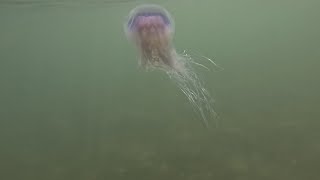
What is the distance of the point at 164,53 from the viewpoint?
219cm

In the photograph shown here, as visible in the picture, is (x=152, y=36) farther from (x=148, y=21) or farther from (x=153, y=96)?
(x=153, y=96)

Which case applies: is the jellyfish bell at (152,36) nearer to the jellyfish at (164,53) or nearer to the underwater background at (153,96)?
the jellyfish at (164,53)

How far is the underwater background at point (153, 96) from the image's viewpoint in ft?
7.68

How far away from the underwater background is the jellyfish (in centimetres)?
5

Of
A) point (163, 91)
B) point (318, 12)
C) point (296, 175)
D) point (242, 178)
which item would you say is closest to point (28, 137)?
point (163, 91)

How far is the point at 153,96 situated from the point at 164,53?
1.03 ft

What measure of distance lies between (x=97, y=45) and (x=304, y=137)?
1119 mm

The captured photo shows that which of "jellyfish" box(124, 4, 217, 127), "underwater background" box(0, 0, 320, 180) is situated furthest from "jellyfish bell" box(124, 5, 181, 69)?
"underwater background" box(0, 0, 320, 180)

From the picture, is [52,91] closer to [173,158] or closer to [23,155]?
[23,155]

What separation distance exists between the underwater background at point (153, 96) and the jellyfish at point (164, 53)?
0.05 m

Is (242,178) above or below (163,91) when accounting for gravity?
below

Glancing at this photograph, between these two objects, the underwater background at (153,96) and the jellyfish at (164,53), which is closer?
the jellyfish at (164,53)

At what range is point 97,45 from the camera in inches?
99.3

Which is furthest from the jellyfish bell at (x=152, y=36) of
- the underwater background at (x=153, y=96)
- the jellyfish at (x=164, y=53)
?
the underwater background at (x=153, y=96)
